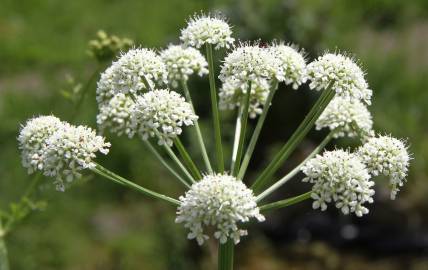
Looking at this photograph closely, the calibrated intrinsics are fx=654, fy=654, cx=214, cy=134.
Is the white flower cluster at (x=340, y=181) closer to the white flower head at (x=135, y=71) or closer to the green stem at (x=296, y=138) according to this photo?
the green stem at (x=296, y=138)

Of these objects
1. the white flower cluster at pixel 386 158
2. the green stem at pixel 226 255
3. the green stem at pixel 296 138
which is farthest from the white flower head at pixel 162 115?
the white flower cluster at pixel 386 158

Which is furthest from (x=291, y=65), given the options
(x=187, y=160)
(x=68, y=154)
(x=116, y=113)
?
(x=68, y=154)

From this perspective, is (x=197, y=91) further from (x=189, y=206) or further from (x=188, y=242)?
(x=189, y=206)

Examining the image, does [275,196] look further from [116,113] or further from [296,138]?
[296,138]

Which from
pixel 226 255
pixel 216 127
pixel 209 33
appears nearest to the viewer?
pixel 226 255

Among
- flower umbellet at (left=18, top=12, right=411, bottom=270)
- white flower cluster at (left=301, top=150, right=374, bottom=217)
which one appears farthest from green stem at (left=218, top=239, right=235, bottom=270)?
white flower cluster at (left=301, top=150, right=374, bottom=217)
